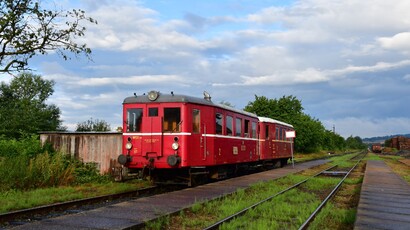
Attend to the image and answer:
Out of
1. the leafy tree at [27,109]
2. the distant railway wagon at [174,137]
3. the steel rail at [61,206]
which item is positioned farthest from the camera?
the leafy tree at [27,109]

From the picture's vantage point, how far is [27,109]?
39938 millimetres

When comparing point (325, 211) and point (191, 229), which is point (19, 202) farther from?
point (325, 211)

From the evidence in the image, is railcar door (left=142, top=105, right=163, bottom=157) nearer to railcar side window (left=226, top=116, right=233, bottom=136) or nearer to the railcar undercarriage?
the railcar undercarriage

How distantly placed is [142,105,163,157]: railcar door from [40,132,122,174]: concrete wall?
8.97 feet

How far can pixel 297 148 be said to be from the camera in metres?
57.7

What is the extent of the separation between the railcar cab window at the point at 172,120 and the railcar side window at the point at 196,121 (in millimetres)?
500

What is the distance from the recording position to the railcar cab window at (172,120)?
13214 mm

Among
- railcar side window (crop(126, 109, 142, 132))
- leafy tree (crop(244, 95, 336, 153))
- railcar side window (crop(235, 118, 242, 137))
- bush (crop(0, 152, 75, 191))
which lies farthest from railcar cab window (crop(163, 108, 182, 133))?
leafy tree (crop(244, 95, 336, 153))

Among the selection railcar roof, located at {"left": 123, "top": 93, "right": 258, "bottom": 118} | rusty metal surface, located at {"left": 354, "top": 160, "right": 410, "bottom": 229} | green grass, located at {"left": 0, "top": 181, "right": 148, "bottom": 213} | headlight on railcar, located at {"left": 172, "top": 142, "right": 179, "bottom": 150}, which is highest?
railcar roof, located at {"left": 123, "top": 93, "right": 258, "bottom": 118}

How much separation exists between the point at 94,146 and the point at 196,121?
4.94m

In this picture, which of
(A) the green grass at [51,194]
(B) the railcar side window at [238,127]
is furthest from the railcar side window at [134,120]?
(B) the railcar side window at [238,127]

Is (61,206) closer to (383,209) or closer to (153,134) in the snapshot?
(153,134)

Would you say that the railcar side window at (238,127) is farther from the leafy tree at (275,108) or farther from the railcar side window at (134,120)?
the leafy tree at (275,108)

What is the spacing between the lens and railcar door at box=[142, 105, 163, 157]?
43.3 feet
